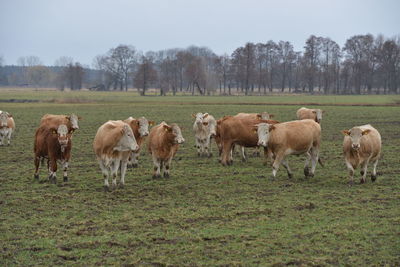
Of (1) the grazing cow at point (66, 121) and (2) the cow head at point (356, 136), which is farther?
(1) the grazing cow at point (66, 121)

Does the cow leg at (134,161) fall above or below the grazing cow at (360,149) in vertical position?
below

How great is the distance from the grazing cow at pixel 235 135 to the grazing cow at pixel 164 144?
8.87 ft

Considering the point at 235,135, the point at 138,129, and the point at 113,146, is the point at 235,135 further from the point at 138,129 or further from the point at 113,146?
the point at 113,146

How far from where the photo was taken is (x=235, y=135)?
1565 centimetres

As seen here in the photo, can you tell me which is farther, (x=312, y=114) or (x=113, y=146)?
(x=312, y=114)

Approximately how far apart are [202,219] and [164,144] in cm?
438

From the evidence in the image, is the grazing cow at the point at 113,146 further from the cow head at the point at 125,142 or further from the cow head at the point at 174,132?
the cow head at the point at 174,132

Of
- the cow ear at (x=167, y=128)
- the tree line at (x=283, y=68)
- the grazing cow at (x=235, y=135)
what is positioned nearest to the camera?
the cow ear at (x=167, y=128)

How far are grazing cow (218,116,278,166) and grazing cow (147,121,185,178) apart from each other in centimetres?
270

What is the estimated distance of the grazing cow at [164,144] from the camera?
43.0 ft

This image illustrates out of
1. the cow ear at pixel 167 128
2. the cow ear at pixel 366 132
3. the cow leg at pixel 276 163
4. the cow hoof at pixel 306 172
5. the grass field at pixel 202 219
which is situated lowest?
the grass field at pixel 202 219

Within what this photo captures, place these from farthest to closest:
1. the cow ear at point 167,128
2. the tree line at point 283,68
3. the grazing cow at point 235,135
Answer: the tree line at point 283,68
the grazing cow at point 235,135
the cow ear at point 167,128

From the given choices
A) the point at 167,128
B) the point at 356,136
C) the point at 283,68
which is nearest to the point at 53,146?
the point at 167,128

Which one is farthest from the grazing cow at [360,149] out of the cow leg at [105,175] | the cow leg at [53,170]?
the cow leg at [53,170]
